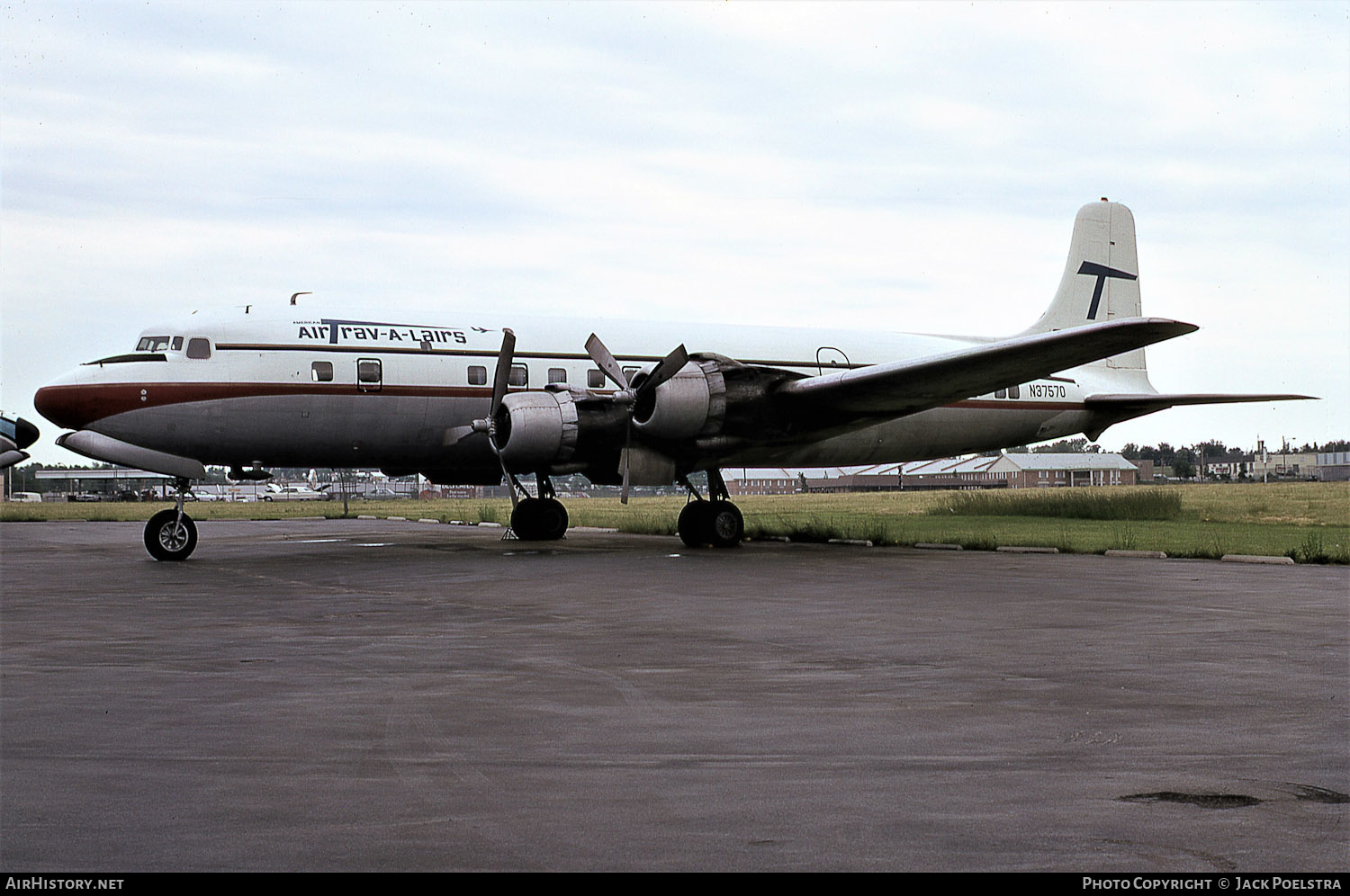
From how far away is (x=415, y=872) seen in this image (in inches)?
157

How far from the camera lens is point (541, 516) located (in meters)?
25.1

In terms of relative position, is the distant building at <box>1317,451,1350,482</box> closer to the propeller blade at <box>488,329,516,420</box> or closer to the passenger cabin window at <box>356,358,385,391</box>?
the propeller blade at <box>488,329,516,420</box>

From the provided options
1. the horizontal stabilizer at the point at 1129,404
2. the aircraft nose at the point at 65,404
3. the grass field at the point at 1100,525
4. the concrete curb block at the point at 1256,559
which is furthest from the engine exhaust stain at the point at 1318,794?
the horizontal stabilizer at the point at 1129,404

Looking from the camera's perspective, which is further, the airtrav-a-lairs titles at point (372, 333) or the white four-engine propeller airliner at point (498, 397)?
the airtrav-a-lairs titles at point (372, 333)

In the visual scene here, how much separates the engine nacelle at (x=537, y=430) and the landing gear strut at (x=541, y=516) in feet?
14.8

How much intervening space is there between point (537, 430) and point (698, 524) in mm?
4386

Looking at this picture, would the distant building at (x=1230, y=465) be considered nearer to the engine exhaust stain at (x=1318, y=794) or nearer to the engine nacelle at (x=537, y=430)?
the engine nacelle at (x=537, y=430)

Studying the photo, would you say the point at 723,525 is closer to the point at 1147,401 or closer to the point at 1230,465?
the point at 1147,401

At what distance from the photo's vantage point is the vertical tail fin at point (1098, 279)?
2811 centimetres

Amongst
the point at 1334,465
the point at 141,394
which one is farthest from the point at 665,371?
the point at 1334,465

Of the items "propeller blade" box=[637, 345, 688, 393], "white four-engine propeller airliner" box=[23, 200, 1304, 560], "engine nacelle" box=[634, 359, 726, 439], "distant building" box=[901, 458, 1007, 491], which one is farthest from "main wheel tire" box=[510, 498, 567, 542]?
"distant building" box=[901, 458, 1007, 491]

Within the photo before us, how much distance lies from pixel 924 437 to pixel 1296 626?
1531cm

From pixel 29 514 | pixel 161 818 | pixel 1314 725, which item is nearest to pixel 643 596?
pixel 1314 725
